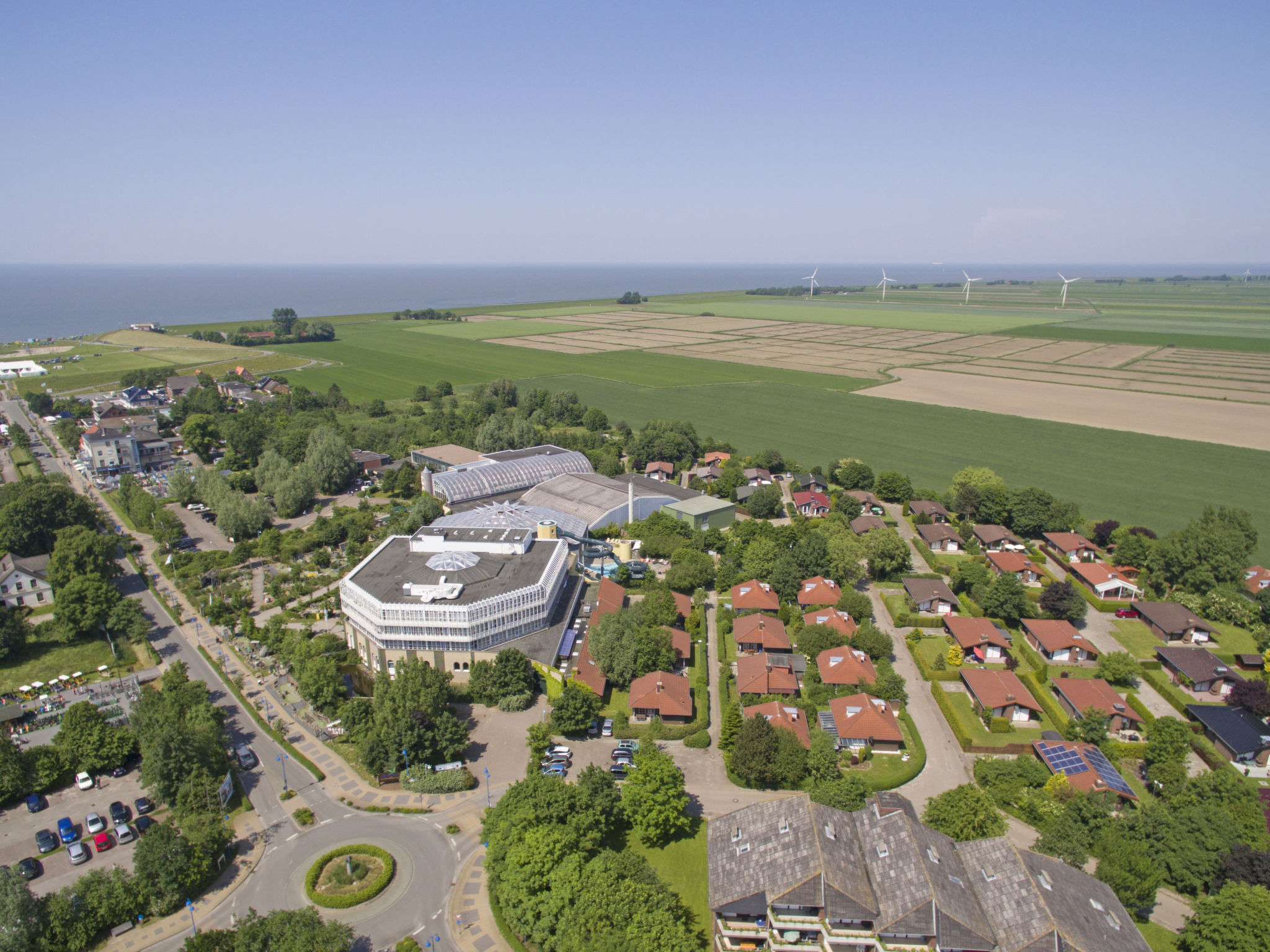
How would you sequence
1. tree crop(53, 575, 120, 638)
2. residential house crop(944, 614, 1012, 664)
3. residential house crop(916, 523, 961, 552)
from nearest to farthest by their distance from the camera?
residential house crop(944, 614, 1012, 664)
tree crop(53, 575, 120, 638)
residential house crop(916, 523, 961, 552)

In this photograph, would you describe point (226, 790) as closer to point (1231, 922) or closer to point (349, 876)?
point (349, 876)

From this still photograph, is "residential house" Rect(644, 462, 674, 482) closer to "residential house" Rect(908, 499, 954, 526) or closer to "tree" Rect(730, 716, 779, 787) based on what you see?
"residential house" Rect(908, 499, 954, 526)

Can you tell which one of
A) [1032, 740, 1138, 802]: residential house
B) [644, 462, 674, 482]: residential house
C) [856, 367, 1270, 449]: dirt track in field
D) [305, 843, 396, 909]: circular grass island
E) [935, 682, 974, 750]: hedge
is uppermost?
[856, 367, 1270, 449]: dirt track in field

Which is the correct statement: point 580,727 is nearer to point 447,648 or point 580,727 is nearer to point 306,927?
point 447,648

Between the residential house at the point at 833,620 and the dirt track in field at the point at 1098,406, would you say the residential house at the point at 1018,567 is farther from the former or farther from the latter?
the dirt track in field at the point at 1098,406

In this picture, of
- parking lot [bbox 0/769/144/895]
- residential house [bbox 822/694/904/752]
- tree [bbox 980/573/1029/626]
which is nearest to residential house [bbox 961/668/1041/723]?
residential house [bbox 822/694/904/752]

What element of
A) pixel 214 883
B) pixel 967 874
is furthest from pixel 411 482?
pixel 967 874

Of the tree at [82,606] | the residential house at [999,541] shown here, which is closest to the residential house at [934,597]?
the residential house at [999,541]
